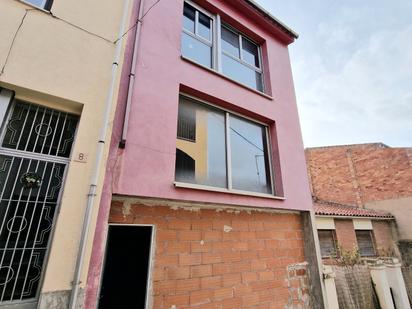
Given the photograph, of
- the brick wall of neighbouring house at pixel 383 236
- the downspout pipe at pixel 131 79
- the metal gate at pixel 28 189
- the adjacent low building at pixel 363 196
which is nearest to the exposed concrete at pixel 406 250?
the adjacent low building at pixel 363 196

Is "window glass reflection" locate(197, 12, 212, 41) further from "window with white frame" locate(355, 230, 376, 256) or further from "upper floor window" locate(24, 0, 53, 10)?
"window with white frame" locate(355, 230, 376, 256)

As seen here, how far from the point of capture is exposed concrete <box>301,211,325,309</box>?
5.09 metres

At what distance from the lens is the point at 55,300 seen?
96.3 inches

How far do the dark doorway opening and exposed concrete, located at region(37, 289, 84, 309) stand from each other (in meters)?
1.01

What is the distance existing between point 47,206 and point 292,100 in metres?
6.59

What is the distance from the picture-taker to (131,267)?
12.0 feet

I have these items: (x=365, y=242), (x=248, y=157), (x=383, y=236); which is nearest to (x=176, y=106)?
(x=248, y=157)

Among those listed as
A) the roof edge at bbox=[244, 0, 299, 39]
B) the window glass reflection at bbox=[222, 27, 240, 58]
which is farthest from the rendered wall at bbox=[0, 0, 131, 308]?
the roof edge at bbox=[244, 0, 299, 39]

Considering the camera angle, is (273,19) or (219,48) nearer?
(219,48)

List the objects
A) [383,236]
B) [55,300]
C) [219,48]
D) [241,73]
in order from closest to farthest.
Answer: [55,300] → [219,48] → [241,73] → [383,236]

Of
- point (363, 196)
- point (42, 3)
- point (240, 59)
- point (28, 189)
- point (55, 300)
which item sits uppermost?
point (240, 59)

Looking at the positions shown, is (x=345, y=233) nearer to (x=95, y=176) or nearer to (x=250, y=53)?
(x=250, y=53)

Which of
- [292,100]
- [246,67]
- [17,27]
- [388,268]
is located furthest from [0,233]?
[388,268]

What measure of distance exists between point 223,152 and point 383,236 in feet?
42.6
